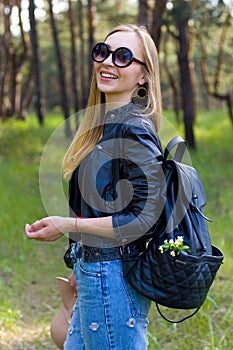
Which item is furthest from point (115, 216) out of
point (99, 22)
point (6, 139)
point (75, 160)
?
point (99, 22)

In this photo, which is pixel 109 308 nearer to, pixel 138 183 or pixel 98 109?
pixel 138 183

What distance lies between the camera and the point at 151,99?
2.27 m

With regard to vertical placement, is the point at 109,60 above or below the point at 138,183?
above

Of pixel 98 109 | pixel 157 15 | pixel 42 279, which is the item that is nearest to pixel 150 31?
pixel 157 15

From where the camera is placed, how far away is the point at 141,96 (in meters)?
2.31

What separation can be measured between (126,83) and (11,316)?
A: 2773 millimetres

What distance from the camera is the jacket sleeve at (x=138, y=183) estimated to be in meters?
2.04

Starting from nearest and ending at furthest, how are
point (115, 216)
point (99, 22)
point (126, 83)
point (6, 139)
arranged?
point (115, 216) < point (126, 83) < point (6, 139) < point (99, 22)

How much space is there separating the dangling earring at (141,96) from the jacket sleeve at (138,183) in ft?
0.63

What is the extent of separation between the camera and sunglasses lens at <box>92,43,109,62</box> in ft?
7.43

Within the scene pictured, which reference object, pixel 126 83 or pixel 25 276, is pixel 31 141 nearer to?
pixel 25 276

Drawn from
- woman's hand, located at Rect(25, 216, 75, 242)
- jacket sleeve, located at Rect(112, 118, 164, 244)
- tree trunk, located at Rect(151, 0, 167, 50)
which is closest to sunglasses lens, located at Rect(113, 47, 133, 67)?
jacket sleeve, located at Rect(112, 118, 164, 244)

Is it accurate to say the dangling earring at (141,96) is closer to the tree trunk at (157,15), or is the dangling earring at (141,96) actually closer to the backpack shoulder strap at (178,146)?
the backpack shoulder strap at (178,146)

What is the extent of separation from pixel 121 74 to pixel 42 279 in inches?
145
